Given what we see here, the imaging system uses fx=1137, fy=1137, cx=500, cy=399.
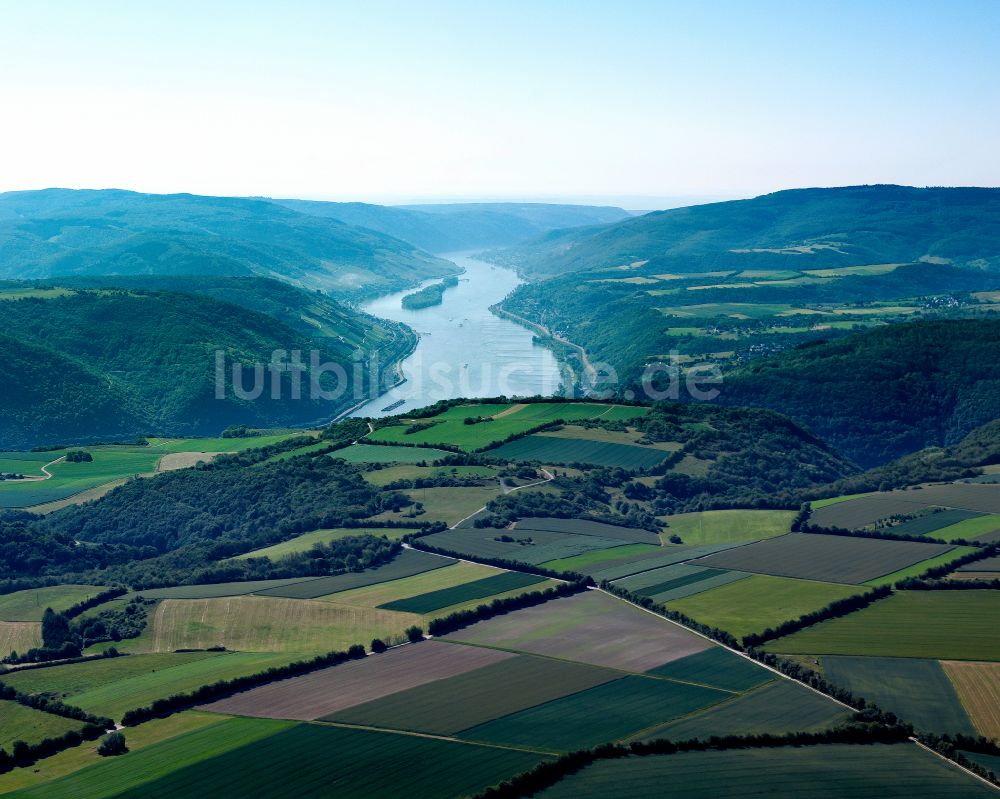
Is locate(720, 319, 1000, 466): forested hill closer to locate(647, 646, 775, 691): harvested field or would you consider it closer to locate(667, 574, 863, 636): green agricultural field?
locate(667, 574, 863, 636): green agricultural field

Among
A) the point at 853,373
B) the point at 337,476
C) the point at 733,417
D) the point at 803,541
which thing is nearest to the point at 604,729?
the point at 803,541

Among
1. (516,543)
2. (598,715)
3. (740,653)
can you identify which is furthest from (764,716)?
(516,543)

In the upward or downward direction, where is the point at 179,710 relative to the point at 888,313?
downward

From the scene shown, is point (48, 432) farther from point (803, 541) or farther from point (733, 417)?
point (803, 541)

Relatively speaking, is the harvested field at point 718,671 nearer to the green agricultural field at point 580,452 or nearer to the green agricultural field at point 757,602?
the green agricultural field at point 757,602

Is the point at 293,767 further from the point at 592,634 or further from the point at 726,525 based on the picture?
the point at 726,525

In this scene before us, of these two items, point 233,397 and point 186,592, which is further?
point 233,397

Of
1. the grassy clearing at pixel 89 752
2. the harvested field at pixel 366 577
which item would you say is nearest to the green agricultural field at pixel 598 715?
the grassy clearing at pixel 89 752
